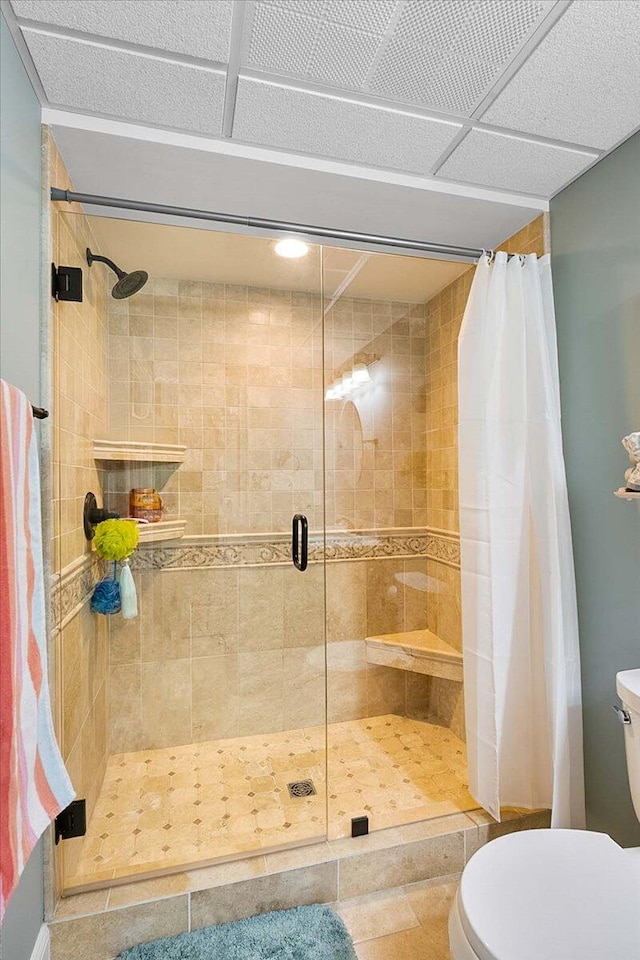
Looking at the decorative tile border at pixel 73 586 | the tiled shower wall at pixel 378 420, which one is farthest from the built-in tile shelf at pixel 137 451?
the tiled shower wall at pixel 378 420

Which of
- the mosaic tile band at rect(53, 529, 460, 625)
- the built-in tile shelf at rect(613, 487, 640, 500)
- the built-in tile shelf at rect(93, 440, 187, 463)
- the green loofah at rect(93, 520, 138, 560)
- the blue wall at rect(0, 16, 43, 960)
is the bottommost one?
the mosaic tile band at rect(53, 529, 460, 625)

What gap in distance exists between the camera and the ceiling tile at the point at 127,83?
1.23m

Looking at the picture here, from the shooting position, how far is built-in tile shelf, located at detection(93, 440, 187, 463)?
5.70 feet

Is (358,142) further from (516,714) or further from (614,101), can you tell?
(516,714)

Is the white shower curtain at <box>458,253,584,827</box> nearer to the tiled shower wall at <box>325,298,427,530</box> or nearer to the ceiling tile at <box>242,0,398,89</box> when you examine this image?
the tiled shower wall at <box>325,298,427,530</box>

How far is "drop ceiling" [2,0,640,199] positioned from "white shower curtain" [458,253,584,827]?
1.40 ft

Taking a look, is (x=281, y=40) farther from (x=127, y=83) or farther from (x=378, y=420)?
(x=378, y=420)

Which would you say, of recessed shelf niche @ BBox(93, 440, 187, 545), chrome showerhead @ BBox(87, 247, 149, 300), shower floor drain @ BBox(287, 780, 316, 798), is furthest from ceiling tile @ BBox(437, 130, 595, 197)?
shower floor drain @ BBox(287, 780, 316, 798)

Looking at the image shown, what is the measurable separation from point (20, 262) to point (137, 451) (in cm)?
67

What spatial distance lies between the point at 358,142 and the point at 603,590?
1.59 m

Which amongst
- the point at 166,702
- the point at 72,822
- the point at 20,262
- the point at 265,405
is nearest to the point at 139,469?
the point at 265,405

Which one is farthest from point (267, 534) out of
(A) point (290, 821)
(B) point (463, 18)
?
(B) point (463, 18)

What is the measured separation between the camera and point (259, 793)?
6.03ft

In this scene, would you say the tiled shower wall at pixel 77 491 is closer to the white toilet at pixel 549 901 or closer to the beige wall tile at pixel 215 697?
the beige wall tile at pixel 215 697
